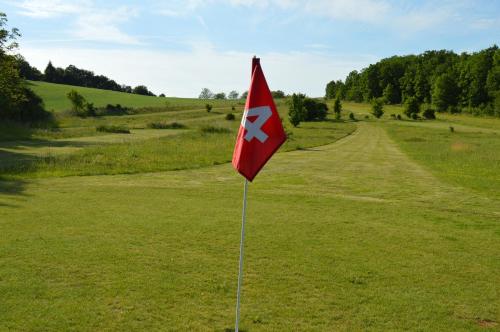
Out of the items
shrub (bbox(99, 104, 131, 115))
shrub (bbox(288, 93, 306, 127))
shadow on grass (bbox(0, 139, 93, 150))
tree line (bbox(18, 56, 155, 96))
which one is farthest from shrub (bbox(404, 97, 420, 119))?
tree line (bbox(18, 56, 155, 96))

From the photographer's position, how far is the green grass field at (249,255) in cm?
683


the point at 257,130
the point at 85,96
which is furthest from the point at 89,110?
the point at 257,130

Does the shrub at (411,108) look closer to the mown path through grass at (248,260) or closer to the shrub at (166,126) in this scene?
the shrub at (166,126)

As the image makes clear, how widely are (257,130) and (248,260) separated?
153 inches

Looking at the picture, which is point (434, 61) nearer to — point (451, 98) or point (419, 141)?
point (451, 98)

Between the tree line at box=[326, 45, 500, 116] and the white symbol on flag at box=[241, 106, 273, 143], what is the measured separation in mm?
101080

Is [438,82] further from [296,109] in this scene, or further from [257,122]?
[257,122]

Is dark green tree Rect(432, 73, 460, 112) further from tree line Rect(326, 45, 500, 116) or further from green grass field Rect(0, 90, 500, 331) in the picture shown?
green grass field Rect(0, 90, 500, 331)

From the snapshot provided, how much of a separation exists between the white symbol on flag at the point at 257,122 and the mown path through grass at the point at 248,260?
267 cm

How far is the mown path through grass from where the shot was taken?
6.82 m

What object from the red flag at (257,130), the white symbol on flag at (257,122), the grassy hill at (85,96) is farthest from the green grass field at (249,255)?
the grassy hill at (85,96)

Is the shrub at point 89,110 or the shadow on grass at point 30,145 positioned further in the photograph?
the shrub at point 89,110

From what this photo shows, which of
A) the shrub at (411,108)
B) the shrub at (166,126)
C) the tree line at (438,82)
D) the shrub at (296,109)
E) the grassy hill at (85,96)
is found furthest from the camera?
the tree line at (438,82)

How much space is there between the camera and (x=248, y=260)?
30.8 ft
